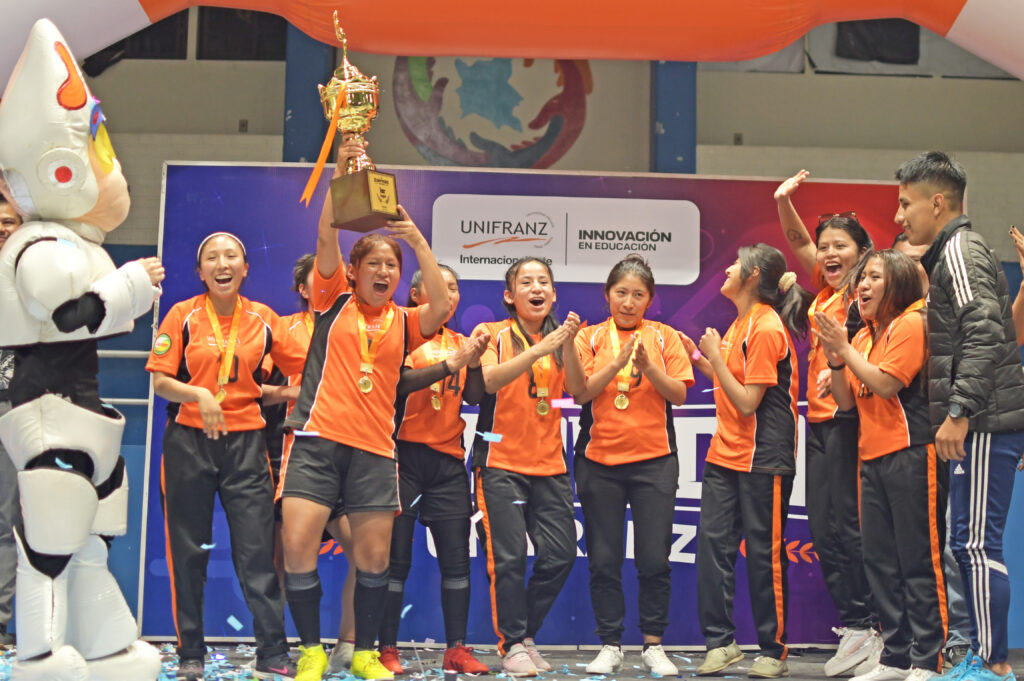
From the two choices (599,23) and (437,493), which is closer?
(437,493)

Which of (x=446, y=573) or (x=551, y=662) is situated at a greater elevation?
(x=446, y=573)

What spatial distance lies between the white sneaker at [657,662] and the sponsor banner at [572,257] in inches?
34.8

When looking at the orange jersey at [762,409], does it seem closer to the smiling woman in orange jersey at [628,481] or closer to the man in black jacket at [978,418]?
the smiling woman in orange jersey at [628,481]

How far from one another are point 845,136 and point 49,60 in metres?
7.64

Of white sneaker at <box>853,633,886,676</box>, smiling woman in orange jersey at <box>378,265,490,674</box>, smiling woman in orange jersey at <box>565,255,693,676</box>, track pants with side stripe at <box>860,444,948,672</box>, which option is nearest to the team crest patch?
smiling woman in orange jersey at <box>378,265,490,674</box>

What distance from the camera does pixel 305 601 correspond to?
4.02 metres

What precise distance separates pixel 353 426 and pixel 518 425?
853 mm

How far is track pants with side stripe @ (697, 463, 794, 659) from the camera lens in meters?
4.55

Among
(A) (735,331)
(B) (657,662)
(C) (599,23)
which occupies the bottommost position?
(B) (657,662)

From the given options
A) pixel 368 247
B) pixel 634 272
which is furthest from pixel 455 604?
pixel 634 272

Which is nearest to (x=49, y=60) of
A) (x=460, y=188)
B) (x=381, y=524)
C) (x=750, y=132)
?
(x=381, y=524)

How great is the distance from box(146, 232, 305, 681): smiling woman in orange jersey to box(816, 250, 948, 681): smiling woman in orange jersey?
7.59 feet

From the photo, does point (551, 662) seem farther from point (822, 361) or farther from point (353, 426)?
point (822, 361)

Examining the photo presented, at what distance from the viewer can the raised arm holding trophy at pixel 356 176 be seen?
3.87 m
